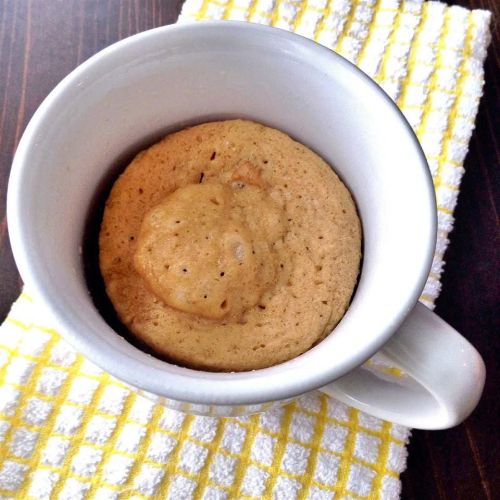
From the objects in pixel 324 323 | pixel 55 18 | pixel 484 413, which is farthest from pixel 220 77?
pixel 484 413

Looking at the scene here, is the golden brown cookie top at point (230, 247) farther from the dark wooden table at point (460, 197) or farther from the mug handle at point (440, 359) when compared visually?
the dark wooden table at point (460, 197)

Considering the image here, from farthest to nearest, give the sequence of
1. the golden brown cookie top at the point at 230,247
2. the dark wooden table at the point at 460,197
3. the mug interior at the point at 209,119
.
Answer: the dark wooden table at the point at 460,197, the golden brown cookie top at the point at 230,247, the mug interior at the point at 209,119

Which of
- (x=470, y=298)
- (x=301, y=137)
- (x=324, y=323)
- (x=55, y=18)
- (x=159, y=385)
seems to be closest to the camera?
(x=159, y=385)

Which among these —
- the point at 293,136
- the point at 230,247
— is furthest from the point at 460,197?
the point at 230,247

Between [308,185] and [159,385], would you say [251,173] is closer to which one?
[308,185]

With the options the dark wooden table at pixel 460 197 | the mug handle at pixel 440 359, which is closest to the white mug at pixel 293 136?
the mug handle at pixel 440 359

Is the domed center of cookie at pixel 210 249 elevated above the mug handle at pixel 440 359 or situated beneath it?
situated beneath

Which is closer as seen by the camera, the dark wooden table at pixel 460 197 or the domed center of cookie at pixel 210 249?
the domed center of cookie at pixel 210 249
